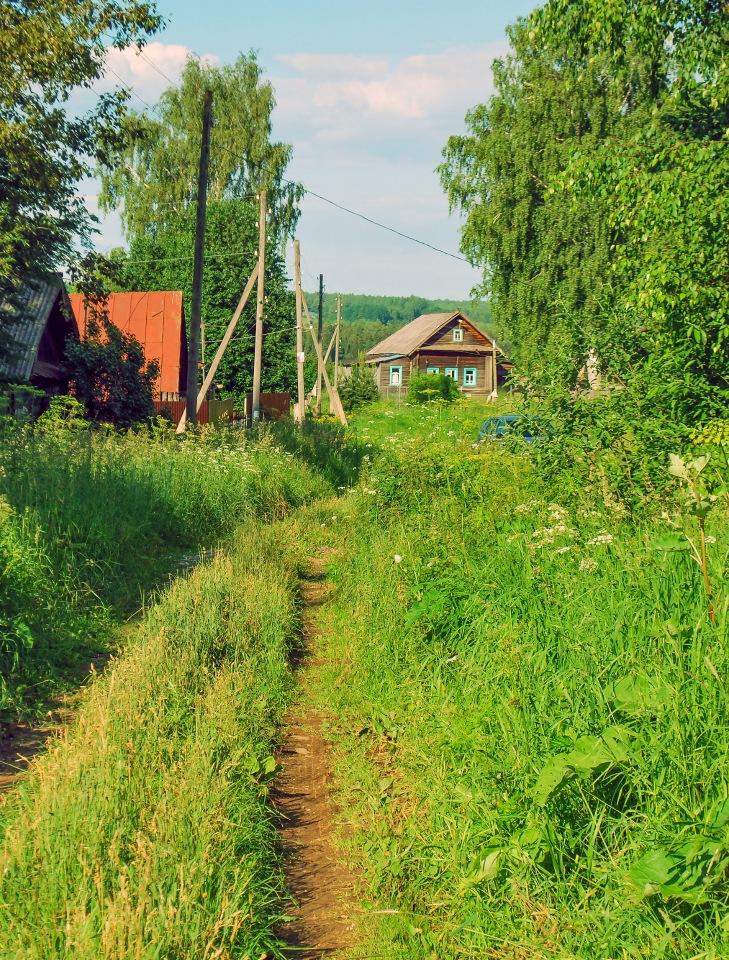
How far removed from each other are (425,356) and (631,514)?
5915 cm

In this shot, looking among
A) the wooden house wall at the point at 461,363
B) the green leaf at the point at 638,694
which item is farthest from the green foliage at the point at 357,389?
the green leaf at the point at 638,694

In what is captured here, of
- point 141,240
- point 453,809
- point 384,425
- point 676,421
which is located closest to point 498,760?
point 453,809

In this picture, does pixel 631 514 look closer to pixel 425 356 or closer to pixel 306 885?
pixel 306 885

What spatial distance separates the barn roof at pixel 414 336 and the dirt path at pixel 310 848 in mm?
57289

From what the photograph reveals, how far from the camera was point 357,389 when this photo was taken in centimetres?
5056

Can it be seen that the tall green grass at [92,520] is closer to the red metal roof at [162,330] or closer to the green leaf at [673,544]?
the green leaf at [673,544]

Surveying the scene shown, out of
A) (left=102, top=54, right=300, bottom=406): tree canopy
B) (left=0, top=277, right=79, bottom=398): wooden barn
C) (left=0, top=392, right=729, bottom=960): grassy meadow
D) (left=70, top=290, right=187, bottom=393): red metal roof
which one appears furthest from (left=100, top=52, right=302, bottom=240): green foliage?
(left=0, top=392, right=729, bottom=960): grassy meadow

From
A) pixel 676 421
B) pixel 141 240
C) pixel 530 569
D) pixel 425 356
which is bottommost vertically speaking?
pixel 530 569

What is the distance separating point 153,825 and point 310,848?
0.94m

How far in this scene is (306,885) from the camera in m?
3.74

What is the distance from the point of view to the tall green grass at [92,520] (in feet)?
20.9

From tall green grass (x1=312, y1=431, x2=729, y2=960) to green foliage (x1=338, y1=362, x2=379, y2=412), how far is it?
143 feet

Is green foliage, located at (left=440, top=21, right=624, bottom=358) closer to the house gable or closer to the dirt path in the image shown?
the dirt path

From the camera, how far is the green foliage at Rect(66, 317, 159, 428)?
74.7 ft
